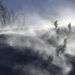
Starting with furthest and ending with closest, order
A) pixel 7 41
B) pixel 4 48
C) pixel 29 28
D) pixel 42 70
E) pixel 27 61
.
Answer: pixel 29 28, pixel 7 41, pixel 4 48, pixel 27 61, pixel 42 70

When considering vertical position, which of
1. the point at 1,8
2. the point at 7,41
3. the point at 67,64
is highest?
the point at 1,8

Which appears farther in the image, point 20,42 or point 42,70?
point 20,42

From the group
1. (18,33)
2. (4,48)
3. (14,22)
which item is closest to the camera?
(4,48)

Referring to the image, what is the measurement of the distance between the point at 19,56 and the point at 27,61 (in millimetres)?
5122

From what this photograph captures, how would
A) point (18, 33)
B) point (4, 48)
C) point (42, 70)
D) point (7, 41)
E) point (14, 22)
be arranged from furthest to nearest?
point (14, 22) → point (18, 33) → point (7, 41) → point (4, 48) → point (42, 70)

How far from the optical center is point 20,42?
397 ft

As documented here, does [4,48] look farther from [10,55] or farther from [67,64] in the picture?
[67,64]

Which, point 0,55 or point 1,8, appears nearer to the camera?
point 0,55

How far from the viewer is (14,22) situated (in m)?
165

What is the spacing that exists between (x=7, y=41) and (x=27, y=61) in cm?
2221

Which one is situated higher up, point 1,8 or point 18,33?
point 1,8

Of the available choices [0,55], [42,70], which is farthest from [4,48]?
[42,70]

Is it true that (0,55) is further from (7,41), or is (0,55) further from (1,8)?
(1,8)

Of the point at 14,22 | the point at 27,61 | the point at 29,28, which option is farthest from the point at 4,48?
the point at 14,22
